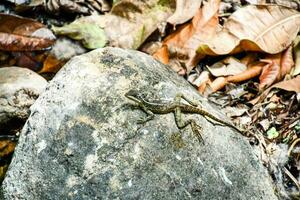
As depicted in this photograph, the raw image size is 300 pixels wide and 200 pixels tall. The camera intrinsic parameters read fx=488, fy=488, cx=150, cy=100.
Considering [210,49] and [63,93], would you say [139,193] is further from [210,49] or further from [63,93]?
[210,49]

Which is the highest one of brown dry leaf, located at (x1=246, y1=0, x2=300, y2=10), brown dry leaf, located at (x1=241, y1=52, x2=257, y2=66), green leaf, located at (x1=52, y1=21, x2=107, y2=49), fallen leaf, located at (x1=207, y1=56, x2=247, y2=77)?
brown dry leaf, located at (x1=246, y1=0, x2=300, y2=10)

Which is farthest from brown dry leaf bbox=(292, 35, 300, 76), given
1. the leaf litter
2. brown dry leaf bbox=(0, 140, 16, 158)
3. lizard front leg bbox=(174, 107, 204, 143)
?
brown dry leaf bbox=(0, 140, 16, 158)

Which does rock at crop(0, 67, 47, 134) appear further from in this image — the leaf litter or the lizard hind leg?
the lizard hind leg

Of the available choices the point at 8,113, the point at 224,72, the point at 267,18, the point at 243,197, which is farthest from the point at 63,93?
the point at 267,18

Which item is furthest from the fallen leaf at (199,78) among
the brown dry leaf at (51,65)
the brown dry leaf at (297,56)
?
the brown dry leaf at (51,65)

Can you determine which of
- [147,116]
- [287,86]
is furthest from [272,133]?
[147,116]

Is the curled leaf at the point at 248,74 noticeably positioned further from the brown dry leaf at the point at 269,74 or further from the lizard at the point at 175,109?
the lizard at the point at 175,109
